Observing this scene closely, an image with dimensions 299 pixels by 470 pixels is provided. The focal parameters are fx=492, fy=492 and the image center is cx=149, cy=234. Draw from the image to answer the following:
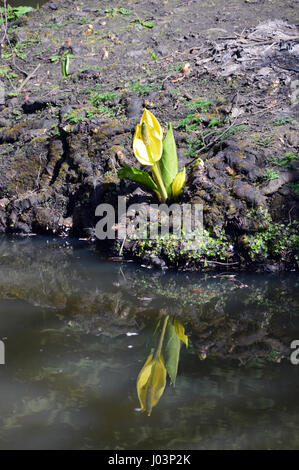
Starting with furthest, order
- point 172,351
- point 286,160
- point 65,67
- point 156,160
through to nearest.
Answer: point 65,67, point 286,160, point 156,160, point 172,351

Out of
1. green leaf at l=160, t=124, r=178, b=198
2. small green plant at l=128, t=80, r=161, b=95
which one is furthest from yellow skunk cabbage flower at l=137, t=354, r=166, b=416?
small green plant at l=128, t=80, r=161, b=95

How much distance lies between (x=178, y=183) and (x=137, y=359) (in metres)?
2.81

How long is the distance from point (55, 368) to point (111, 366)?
A: 389 mm

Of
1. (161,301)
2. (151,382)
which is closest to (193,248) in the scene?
(161,301)

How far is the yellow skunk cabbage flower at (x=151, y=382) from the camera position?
3.02m

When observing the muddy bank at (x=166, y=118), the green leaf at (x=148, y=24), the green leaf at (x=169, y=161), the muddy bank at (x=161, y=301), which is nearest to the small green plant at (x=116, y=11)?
the muddy bank at (x=166, y=118)

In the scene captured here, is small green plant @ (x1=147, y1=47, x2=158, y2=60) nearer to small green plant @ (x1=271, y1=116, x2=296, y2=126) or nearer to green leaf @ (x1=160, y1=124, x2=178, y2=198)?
small green plant @ (x1=271, y1=116, x2=296, y2=126)

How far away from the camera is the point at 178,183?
5.89 m

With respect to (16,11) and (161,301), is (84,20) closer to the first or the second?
(16,11)

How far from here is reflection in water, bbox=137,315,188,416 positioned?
121 inches

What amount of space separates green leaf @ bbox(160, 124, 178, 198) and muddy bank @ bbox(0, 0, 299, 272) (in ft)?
0.96

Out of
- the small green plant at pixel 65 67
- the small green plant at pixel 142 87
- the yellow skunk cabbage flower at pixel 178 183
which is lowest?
the yellow skunk cabbage flower at pixel 178 183

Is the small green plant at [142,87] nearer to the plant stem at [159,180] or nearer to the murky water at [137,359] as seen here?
the plant stem at [159,180]

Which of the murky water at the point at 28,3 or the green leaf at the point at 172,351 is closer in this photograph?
the green leaf at the point at 172,351
